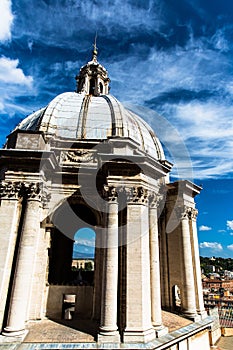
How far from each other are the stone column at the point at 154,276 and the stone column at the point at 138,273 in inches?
32.9

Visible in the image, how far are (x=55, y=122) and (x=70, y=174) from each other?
588 cm

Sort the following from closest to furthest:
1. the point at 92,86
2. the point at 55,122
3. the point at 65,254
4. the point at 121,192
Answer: the point at 121,192
the point at 55,122
the point at 65,254
the point at 92,86

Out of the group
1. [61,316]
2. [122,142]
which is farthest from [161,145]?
[61,316]

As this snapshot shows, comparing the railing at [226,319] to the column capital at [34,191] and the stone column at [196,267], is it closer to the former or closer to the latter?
the stone column at [196,267]

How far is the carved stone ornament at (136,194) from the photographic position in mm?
14016

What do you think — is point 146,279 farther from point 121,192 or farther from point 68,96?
point 68,96

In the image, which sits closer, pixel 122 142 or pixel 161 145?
pixel 122 142

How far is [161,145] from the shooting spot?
23656 mm

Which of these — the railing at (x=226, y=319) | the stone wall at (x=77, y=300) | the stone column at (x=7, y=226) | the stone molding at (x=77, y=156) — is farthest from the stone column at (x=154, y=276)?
the railing at (x=226, y=319)

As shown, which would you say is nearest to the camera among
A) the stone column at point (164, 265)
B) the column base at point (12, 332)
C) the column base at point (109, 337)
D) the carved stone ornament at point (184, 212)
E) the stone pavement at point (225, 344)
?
the column base at point (12, 332)

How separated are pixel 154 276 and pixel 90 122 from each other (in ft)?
39.7

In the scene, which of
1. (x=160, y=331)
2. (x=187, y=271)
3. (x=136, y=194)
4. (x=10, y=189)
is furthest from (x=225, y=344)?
(x=10, y=189)

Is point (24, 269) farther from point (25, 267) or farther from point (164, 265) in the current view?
point (164, 265)

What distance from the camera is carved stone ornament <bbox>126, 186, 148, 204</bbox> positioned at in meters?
14.0
